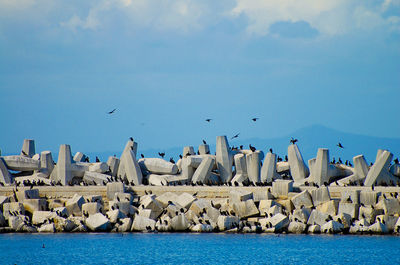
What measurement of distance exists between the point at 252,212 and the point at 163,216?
A: 3686 mm

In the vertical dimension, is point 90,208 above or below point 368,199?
above

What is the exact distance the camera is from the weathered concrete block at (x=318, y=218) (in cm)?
4350

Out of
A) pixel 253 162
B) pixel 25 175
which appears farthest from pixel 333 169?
pixel 25 175

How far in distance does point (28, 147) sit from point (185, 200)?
45.6 ft

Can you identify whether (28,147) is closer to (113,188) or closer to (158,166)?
(158,166)

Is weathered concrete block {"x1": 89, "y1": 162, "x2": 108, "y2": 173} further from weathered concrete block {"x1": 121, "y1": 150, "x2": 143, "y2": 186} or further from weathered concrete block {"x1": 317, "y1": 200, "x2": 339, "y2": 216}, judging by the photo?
weathered concrete block {"x1": 317, "y1": 200, "x2": 339, "y2": 216}

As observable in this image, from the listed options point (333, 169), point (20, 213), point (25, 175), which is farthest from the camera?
point (25, 175)

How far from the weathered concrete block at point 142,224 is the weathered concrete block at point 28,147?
1387cm

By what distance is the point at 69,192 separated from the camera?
49.7 metres

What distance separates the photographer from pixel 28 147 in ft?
188

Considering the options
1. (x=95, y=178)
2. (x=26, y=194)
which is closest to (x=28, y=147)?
(x=95, y=178)

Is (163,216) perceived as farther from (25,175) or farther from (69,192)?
(25,175)

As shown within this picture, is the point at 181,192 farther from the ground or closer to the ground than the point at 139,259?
farther from the ground

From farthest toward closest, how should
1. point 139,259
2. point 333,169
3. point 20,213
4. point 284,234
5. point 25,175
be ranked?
point 25,175 < point 333,169 < point 20,213 < point 284,234 < point 139,259
